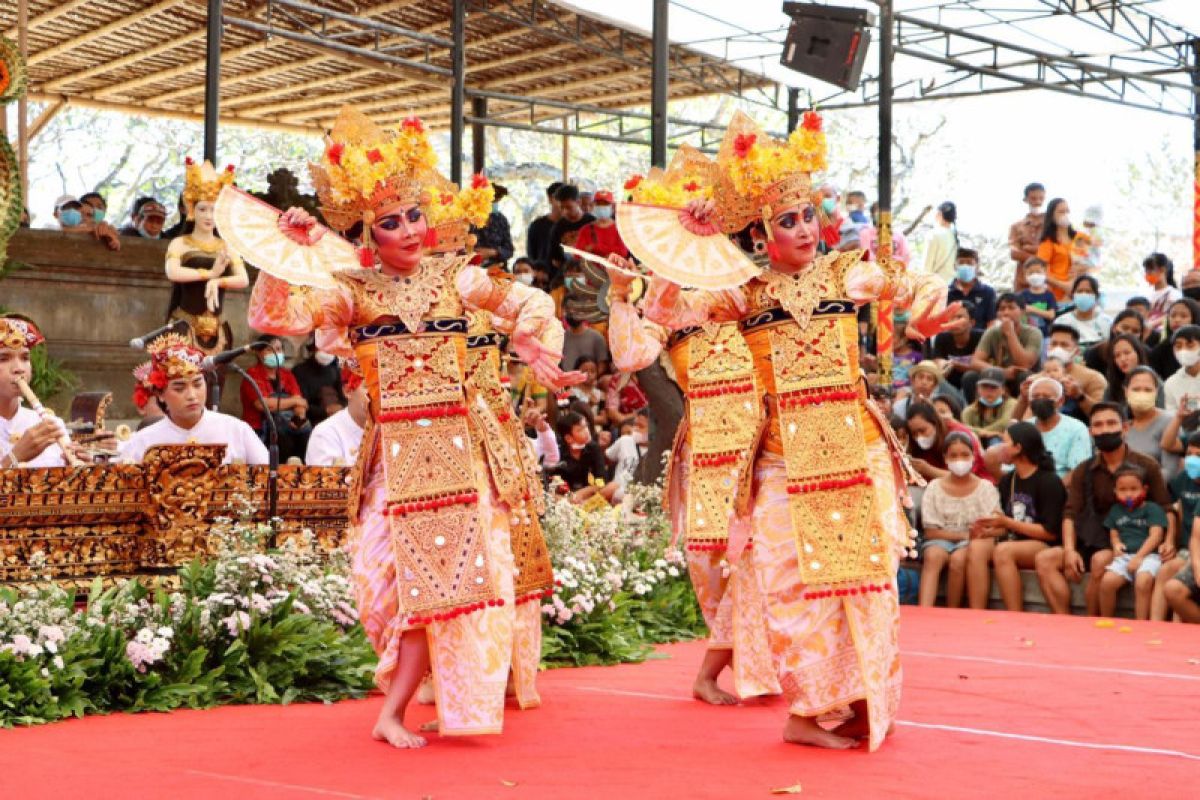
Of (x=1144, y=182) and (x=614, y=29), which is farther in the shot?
(x=1144, y=182)

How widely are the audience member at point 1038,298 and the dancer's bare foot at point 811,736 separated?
9.54m

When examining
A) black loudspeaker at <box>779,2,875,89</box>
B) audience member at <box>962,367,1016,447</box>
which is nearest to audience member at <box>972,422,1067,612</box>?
audience member at <box>962,367,1016,447</box>

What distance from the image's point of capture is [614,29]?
1792 cm

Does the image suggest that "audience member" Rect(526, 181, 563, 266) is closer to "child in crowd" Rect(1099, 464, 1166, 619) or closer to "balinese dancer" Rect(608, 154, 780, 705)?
"child in crowd" Rect(1099, 464, 1166, 619)

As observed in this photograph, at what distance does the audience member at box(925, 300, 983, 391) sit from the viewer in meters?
13.2

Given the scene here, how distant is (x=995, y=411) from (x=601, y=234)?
14.5 ft

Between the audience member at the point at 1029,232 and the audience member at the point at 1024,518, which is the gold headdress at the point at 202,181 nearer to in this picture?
the audience member at the point at 1024,518

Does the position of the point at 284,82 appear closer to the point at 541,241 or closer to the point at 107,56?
the point at 107,56

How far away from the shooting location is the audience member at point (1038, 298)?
46.6 ft

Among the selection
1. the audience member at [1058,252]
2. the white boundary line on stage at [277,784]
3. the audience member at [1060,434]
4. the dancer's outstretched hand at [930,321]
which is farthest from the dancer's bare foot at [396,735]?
A: the audience member at [1058,252]

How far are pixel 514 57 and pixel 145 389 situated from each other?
419 inches

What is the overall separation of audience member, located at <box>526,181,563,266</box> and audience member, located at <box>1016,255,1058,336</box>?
4.36 m

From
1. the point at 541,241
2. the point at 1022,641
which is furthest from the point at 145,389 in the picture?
the point at 541,241

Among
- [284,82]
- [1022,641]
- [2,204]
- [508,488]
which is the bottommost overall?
[1022,641]
